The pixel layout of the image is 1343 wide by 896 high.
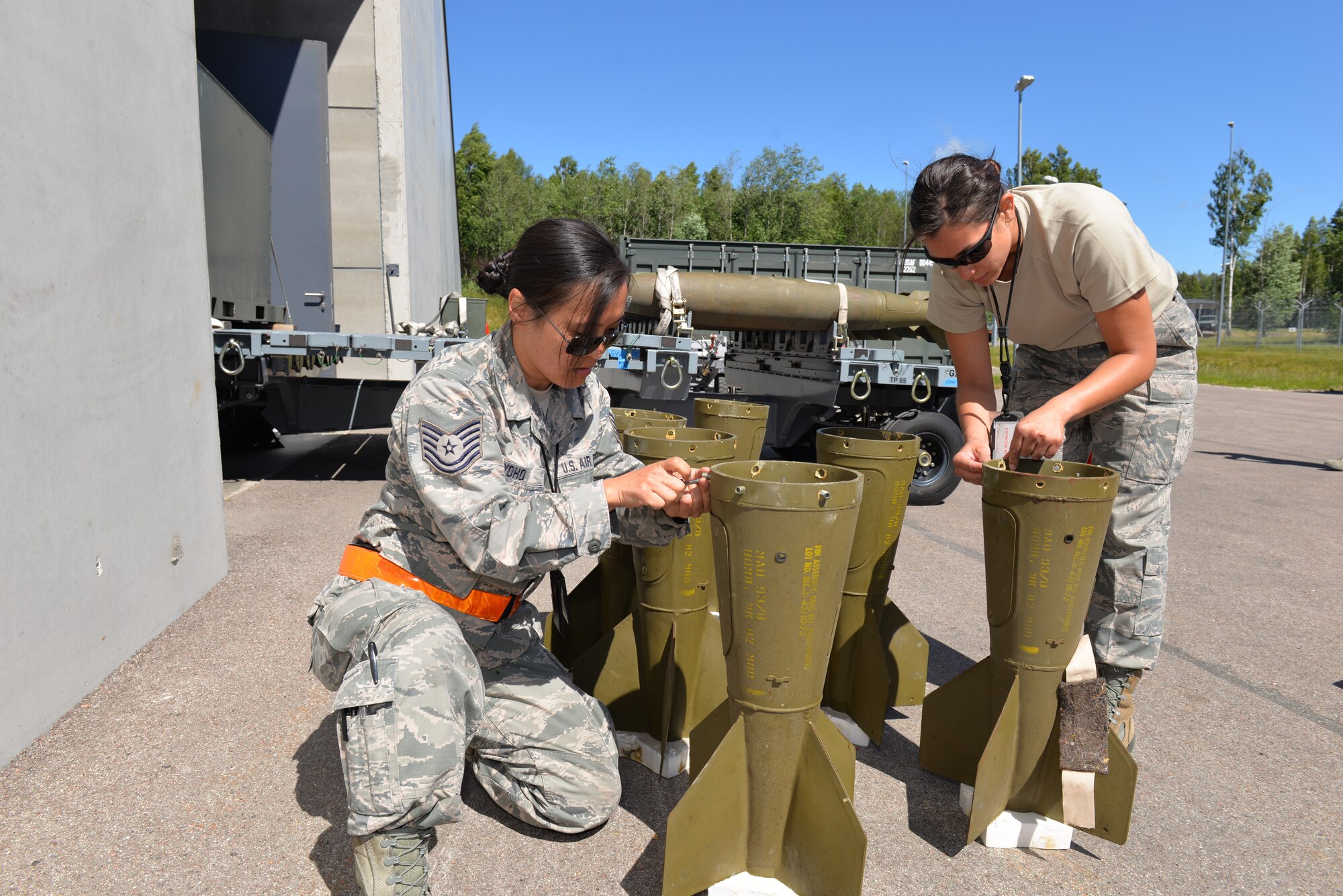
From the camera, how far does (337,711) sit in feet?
6.20

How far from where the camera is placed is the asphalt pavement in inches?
82.7

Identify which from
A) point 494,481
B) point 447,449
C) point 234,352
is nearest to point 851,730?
point 494,481

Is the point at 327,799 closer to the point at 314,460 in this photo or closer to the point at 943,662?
the point at 943,662

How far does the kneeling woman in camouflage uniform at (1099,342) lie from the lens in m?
2.27

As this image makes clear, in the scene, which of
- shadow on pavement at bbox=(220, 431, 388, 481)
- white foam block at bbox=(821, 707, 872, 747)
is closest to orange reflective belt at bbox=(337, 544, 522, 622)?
white foam block at bbox=(821, 707, 872, 747)

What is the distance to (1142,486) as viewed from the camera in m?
2.42

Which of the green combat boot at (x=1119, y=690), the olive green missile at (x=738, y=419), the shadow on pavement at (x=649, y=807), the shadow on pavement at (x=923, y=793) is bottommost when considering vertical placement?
the shadow on pavement at (x=923, y=793)

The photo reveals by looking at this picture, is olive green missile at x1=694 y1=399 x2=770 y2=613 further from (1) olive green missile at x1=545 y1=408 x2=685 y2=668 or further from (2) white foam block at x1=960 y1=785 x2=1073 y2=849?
(2) white foam block at x1=960 y1=785 x2=1073 y2=849

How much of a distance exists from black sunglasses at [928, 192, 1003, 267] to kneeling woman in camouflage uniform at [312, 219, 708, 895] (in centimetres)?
94

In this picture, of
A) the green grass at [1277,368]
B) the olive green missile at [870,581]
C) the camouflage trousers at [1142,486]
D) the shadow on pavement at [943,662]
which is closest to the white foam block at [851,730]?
the olive green missile at [870,581]

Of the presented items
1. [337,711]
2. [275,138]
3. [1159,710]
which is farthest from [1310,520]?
[275,138]

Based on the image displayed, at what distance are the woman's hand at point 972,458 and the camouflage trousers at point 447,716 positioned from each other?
4.12ft

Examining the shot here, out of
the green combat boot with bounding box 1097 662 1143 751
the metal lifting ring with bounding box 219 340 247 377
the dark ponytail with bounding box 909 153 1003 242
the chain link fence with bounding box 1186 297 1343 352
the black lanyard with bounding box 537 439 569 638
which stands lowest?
the green combat boot with bounding box 1097 662 1143 751

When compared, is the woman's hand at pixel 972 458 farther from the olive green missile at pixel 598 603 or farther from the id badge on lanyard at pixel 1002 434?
the olive green missile at pixel 598 603
